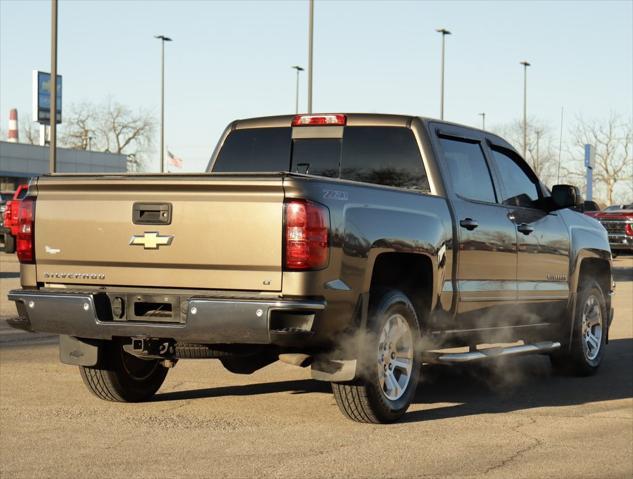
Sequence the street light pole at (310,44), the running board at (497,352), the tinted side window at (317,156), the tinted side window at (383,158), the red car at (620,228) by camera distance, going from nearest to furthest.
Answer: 1. the running board at (497,352)
2. the tinted side window at (383,158)
3. the tinted side window at (317,156)
4. the red car at (620,228)
5. the street light pole at (310,44)

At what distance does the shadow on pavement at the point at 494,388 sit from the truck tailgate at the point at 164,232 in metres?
1.66

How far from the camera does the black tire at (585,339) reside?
10.1 metres

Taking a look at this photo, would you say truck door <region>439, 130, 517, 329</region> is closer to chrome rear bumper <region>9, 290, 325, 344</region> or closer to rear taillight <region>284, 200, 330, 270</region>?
rear taillight <region>284, 200, 330, 270</region>

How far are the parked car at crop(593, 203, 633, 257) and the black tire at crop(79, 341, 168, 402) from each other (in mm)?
24538

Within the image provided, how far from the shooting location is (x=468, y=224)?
27.0 feet

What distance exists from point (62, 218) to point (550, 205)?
4.28 meters

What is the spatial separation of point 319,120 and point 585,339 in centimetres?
341

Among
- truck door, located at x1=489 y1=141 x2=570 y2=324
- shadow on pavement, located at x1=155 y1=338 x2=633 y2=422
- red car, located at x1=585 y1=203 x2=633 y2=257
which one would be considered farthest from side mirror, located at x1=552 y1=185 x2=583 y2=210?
red car, located at x1=585 y1=203 x2=633 y2=257

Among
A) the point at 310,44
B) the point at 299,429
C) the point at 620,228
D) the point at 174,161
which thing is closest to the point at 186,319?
the point at 299,429

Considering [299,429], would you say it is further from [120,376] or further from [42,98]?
[42,98]

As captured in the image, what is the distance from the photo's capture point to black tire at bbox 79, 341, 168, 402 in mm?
7852

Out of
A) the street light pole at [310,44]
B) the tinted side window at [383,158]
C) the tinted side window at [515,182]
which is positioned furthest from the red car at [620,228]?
the tinted side window at [383,158]

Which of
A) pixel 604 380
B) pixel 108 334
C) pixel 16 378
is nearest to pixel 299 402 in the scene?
pixel 108 334

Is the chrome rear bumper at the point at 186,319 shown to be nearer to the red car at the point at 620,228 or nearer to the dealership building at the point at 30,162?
the red car at the point at 620,228
